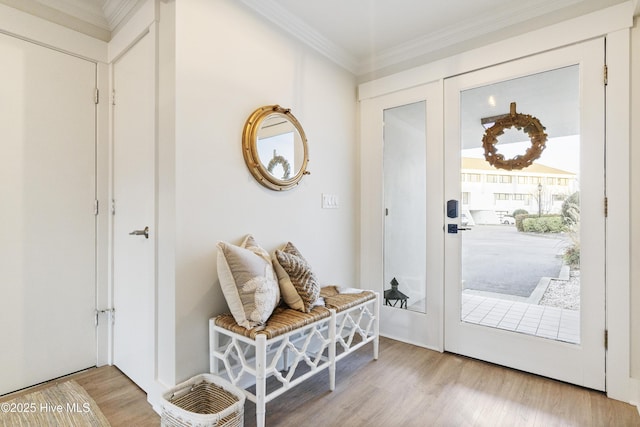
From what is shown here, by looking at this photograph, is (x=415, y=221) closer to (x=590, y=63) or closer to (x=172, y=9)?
(x=590, y=63)

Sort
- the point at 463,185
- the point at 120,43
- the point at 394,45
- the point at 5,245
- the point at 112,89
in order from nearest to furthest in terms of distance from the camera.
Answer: the point at 5,245 < the point at 120,43 < the point at 112,89 < the point at 463,185 < the point at 394,45

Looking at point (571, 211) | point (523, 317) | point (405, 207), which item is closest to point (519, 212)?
point (571, 211)

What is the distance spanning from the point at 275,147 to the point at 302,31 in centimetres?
91

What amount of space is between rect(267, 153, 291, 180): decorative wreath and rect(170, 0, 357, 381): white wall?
134mm

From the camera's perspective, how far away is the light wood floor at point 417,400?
5.53ft

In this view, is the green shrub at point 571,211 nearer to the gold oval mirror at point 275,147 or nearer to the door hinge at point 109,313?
the gold oval mirror at point 275,147

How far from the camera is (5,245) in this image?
1.87 metres

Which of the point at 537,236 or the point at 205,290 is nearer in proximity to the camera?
the point at 205,290

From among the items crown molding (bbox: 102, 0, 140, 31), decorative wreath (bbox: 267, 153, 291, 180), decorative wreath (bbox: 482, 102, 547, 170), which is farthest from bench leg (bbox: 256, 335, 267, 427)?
crown molding (bbox: 102, 0, 140, 31)

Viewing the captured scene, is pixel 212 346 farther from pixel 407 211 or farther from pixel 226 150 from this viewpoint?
pixel 407 211

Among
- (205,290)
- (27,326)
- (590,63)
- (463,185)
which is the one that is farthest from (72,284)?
(590,63)

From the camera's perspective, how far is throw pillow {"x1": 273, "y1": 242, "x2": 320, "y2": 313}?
1.91 m

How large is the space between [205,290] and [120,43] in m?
1.68

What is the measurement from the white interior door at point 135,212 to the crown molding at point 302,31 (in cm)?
73
